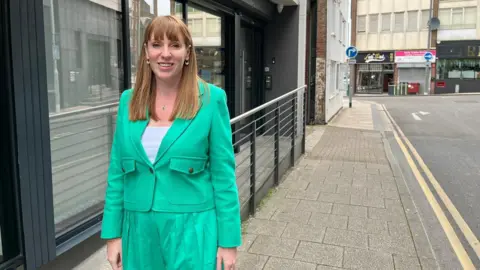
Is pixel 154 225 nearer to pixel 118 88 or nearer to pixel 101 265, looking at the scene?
pixel 101 265

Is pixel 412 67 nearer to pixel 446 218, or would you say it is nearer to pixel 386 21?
pixel 386 21

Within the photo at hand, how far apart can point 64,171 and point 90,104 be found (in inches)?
25.6

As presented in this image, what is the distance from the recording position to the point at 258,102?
10969 mm

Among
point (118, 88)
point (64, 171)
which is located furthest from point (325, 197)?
point (64, 171)

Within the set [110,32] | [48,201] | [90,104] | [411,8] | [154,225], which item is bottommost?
[48,201]

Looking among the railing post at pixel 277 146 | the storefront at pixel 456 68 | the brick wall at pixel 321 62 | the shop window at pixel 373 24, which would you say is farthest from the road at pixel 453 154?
the shop window at pixel 373 24

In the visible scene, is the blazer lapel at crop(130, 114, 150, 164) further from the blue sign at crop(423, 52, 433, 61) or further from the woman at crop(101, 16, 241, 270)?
the blue sign at crop(423, 52, 433, 61)

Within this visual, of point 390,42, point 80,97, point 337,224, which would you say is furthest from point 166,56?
point 390,42

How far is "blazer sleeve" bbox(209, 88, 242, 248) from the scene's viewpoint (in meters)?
1.90

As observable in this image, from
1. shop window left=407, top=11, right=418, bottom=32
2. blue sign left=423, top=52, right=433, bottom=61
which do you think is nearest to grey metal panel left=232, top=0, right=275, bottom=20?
blue sign left=423, top=52, right=433, bottom=61

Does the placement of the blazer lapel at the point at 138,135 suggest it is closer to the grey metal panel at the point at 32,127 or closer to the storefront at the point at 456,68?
the grey metal panel at the point at 32,127

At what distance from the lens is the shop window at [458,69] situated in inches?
1471

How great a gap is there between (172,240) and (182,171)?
0.30 metres

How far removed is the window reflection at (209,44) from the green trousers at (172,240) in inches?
228
